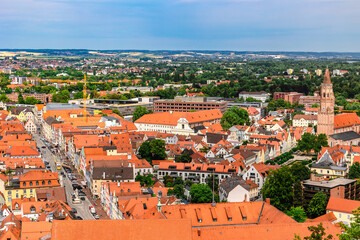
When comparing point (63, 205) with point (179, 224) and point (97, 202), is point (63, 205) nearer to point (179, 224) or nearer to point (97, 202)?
point (97, 202)

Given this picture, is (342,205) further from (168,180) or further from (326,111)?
(326,111)

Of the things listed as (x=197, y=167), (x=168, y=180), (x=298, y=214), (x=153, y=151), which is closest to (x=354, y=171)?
(x=298, y=214)

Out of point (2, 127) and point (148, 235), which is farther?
point (2, 127)

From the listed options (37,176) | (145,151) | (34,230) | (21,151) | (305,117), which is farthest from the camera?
(305,117)

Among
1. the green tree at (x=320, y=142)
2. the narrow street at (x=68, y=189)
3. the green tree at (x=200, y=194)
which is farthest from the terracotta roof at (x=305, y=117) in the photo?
the green tree at (x=200, y=194)

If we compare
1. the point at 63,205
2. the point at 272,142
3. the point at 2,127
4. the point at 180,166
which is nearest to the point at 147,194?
the point at 63,205

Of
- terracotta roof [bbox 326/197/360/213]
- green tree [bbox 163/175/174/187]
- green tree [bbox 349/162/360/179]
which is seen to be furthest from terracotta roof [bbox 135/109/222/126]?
terracotta roof [bbox 326/197/360/213]
